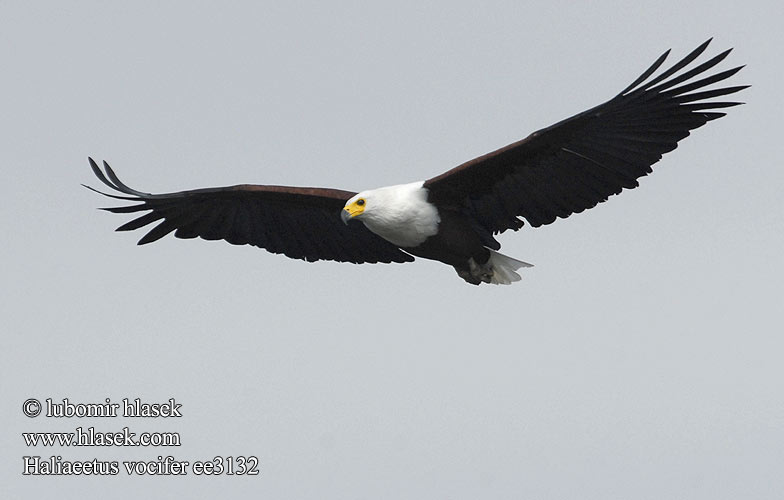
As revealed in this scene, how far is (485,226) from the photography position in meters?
14.1

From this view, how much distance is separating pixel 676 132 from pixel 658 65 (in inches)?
30.2

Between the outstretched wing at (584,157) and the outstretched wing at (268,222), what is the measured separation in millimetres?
1398

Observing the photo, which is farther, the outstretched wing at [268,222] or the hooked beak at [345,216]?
the outstretched wing at [268,222]

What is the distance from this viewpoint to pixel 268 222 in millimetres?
15023

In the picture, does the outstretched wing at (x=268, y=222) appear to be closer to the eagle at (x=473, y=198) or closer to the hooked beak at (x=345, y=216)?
the eagle at (x=473, y=198)

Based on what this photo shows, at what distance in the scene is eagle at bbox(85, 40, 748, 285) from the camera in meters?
13.0

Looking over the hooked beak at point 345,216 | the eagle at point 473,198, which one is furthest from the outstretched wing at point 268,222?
the hooked beak at point 345,216

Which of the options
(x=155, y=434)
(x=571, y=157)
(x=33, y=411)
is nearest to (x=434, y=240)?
(x=571, y=157)

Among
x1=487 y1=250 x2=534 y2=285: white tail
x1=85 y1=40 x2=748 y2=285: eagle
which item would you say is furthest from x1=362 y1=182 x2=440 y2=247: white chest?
x1=487 y1=250 x2=534 y2=285: white tail

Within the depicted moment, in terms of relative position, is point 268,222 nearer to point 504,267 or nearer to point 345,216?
point 345,216

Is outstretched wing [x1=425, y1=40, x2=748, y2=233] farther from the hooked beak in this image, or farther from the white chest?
the hooked beak

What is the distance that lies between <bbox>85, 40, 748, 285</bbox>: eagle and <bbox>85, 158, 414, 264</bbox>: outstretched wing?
0.4 inches

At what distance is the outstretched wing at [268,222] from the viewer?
14.7 m

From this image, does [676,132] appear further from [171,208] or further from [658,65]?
[171,208]
